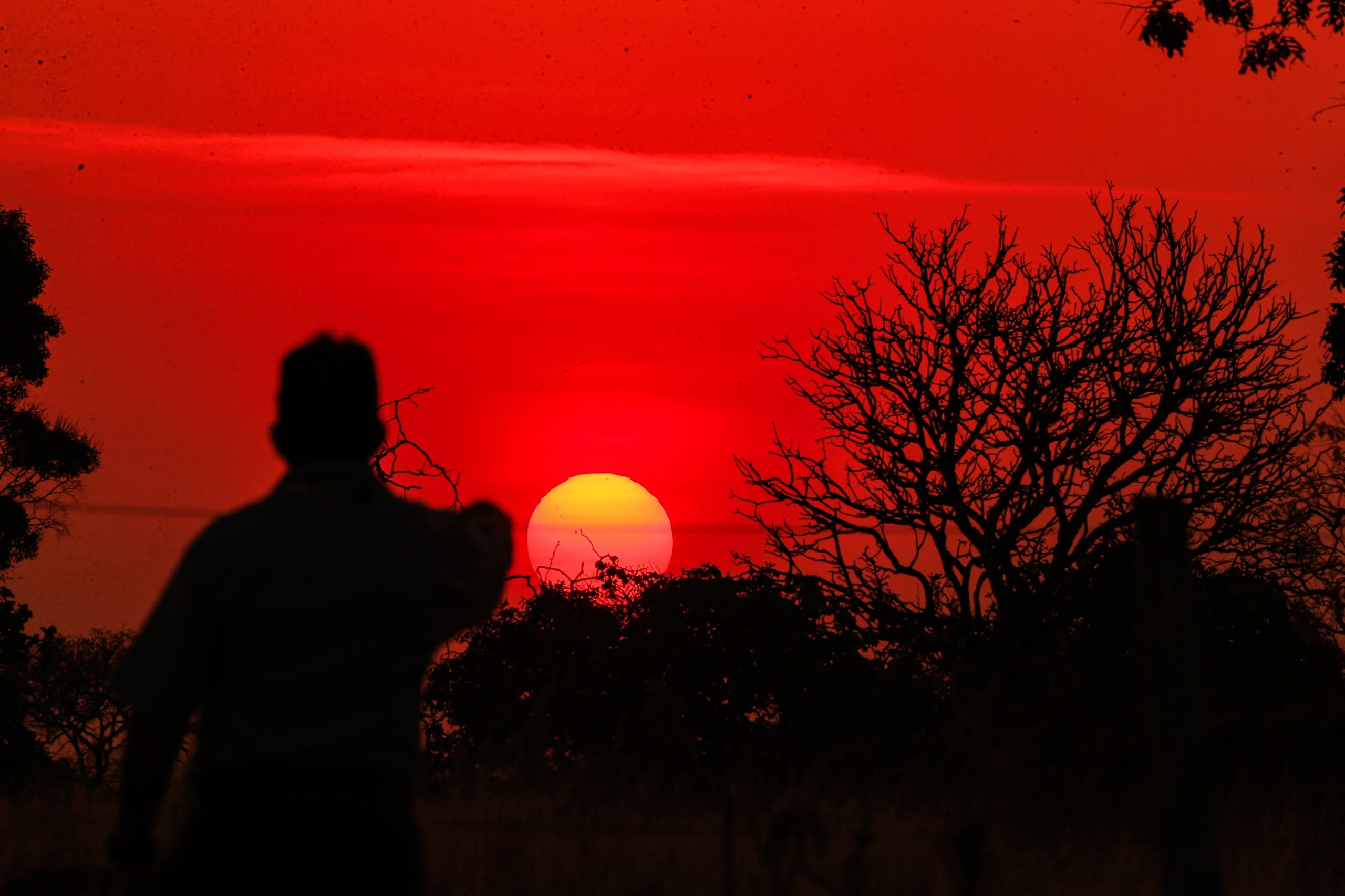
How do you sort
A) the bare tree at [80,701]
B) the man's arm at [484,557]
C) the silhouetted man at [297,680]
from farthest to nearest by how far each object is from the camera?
the bare tree at [80,701] → the man's arm at [484,557] → the silhouetted man at [297,680]

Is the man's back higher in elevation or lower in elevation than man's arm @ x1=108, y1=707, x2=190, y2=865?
higher

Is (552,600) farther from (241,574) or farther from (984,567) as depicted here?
(241,574)

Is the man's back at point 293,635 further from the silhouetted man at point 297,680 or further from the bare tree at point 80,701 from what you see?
the bare tree at point 80,701

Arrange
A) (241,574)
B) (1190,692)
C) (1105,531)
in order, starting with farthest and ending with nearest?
(1105,531)
(1190,692)
(241,574)

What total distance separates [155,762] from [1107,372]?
18578 millimetres

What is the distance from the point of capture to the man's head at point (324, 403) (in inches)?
109

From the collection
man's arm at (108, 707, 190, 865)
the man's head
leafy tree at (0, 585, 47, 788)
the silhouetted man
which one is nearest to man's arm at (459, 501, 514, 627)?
the silhouetted man

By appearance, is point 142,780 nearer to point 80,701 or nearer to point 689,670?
point 689,670

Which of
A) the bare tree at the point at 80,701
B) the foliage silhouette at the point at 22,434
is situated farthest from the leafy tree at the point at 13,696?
the bare tree at the point at 80,701

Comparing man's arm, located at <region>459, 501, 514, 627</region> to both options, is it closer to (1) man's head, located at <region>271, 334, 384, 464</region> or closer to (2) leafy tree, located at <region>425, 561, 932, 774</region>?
(1) man's head, located at <region>271, 334, 384, 464</region>

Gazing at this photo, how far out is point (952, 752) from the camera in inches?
341

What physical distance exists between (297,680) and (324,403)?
55 cm

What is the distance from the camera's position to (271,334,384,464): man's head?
278 cm

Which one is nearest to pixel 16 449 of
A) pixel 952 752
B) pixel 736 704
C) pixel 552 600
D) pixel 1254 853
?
pixel 552 600
